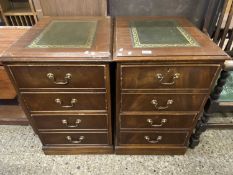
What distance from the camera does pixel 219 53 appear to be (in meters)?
0.80

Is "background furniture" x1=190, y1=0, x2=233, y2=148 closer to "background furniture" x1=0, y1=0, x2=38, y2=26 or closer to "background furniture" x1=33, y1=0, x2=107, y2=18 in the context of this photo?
"background furniture" x1=33, y1=0, x2=107, y2=18

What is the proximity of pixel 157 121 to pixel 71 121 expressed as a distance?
50cm

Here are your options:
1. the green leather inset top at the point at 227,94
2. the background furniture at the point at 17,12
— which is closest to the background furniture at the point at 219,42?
the green leather inset top at the point at 227,94

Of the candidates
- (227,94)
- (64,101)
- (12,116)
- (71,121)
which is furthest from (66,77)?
(227,94)

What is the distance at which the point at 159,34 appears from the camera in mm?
962

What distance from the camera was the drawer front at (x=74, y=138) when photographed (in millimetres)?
1173

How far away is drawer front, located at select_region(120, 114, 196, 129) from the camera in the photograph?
3.45ft

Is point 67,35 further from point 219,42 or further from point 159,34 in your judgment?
point 219,42

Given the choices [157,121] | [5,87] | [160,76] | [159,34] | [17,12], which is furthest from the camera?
[17,12]

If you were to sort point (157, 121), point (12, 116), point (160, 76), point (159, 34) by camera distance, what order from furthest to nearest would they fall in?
point (12, 116)
point (157, 121)
point (159, 34)
point (160, 76)

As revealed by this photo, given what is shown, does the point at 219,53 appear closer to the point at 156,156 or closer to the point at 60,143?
the point at 156,156

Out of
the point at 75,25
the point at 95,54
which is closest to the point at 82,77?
the point at 95,54

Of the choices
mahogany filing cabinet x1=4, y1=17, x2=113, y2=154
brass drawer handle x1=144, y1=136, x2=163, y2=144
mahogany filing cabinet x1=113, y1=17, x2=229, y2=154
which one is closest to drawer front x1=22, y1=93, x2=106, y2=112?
mahogany filing cabinet x1=4, y1=17, x2=113, y2=154

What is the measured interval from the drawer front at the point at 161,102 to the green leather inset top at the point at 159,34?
249 millimetres
